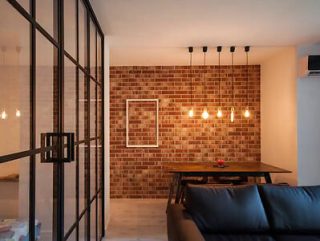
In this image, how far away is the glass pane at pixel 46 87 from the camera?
1.39 metres

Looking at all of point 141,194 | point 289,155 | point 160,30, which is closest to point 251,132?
point 289,155

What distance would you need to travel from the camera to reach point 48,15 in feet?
5.05

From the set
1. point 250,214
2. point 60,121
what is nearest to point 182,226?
point 250,214

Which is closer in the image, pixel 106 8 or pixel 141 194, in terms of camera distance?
pixel 106 8

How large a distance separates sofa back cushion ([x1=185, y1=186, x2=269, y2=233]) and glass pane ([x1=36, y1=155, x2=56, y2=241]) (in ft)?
3.86

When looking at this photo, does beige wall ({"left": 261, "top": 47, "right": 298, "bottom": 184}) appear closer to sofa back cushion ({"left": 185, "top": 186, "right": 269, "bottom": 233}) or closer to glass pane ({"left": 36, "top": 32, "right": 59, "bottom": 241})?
sofa back cushion ({"left": 185, "top": 186, "right": 269, "bottom": 233})

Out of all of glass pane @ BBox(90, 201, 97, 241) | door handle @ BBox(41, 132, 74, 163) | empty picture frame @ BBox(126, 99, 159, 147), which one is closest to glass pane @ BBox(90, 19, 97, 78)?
door handle @ BBox(41, 132, 74, 163)

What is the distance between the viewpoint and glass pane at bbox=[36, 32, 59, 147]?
1.39m

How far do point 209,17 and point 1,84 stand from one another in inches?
91.2

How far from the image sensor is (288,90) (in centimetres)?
424

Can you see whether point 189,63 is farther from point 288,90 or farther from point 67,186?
point 67,186

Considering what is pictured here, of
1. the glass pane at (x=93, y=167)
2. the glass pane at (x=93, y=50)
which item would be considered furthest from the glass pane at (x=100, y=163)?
the glass pane at (x=93, y=50)

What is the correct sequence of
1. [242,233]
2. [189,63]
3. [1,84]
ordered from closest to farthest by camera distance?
[1,84] → [242,233] → [189,63]

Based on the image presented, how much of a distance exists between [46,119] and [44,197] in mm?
412
